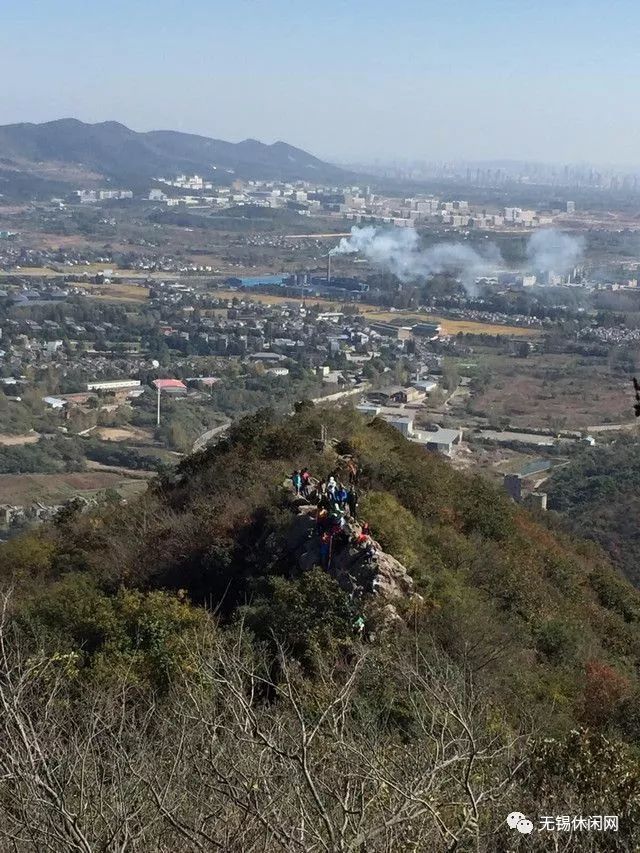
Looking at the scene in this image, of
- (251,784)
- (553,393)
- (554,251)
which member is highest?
(251,784)

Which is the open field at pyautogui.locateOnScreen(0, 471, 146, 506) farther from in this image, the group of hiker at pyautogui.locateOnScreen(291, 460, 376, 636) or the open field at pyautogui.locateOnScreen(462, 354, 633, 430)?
the group of hiker at pyautogui.locateOnScreen(291, 460, 376, 636)

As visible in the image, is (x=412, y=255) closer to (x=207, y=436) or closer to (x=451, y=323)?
(x=451, y=323)

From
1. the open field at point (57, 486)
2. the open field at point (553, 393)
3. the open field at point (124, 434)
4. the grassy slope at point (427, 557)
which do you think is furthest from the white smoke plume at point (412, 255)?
the grassy slope at point (427, 557)

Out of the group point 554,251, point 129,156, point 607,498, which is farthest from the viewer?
point 129,156

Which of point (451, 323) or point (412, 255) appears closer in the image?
point (451, 323)

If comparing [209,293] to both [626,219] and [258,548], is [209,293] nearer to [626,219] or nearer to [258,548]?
[626,219]

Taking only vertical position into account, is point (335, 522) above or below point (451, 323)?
above

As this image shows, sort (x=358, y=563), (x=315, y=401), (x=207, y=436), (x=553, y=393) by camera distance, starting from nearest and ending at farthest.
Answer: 1. (x=358, y=563)
2. (x=207, y=436)
3. (x=315, y=401)
4. (x=553, y=393)

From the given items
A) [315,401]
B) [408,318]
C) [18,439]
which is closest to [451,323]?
[408,318]

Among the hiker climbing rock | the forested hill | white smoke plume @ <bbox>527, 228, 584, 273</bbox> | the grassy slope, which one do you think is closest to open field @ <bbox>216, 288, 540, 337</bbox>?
white smoke plume @ <bbox>527, 228, 584, 273</bbox>
